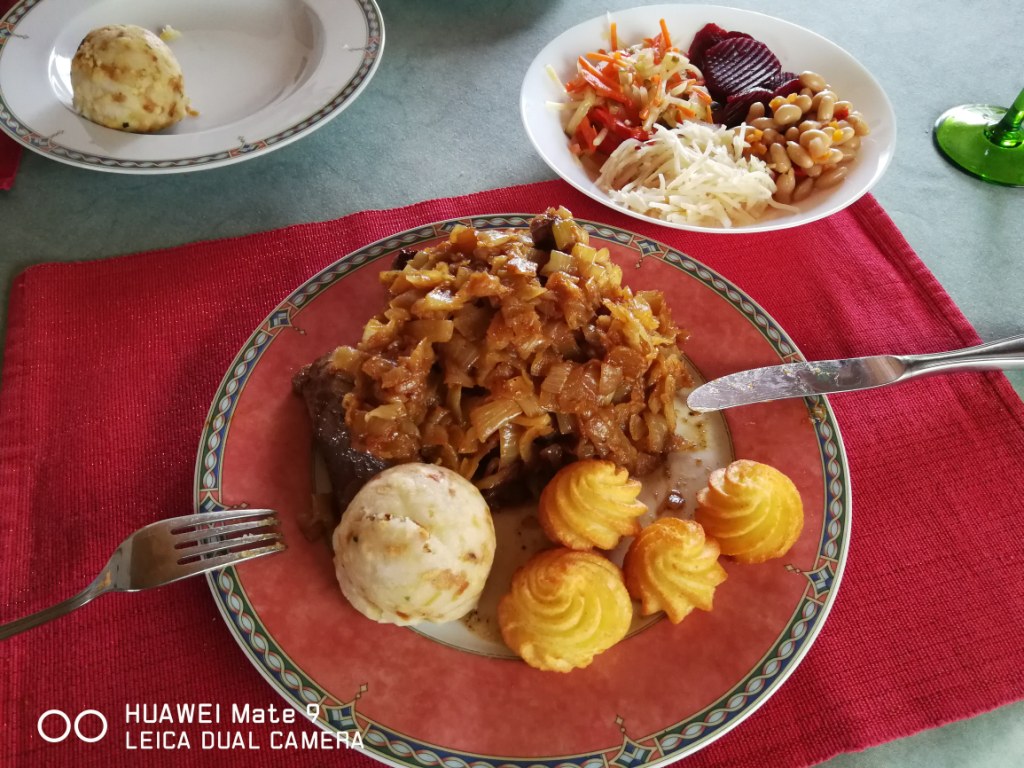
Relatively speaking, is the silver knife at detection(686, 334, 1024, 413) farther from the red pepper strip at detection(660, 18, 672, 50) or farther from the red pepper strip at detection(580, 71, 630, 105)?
the red pepper strip at detection(660, 18, 672, 50)

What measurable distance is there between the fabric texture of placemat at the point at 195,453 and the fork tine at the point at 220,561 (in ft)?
0.88

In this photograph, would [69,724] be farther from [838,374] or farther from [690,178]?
[690,178]

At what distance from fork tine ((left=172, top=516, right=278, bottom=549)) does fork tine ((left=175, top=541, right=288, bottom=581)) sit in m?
0.06

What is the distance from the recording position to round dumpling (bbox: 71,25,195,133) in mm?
2900

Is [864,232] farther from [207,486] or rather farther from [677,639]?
[207,486]

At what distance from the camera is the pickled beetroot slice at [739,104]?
3.34 meters

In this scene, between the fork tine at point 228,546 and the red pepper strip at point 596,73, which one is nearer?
the fork tine at point 228,546

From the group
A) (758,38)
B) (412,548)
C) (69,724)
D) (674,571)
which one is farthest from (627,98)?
(69,724)

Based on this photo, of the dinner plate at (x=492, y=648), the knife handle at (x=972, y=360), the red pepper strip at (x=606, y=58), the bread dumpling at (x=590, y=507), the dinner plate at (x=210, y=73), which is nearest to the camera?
the dinner plate at (x=492, y=648)

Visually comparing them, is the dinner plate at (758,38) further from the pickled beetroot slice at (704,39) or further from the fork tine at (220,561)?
the fork tine at (220,561)

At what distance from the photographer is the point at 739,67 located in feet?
11.4

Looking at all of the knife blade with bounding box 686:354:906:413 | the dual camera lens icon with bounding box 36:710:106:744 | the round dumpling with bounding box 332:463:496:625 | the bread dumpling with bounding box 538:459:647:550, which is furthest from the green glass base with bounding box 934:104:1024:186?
the dual camera lens icon with bounding box 36:710:106:744

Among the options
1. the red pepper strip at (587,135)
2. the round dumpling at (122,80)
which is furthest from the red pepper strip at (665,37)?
the round dumpling at (122,80)

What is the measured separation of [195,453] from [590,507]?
132 cm
